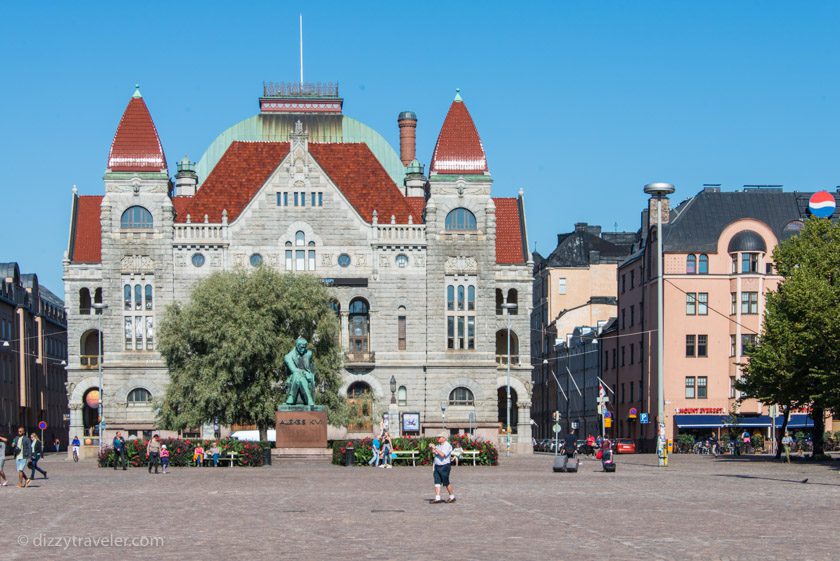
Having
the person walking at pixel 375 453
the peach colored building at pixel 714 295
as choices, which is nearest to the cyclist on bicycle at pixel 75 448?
the person walking at pixel 375 453

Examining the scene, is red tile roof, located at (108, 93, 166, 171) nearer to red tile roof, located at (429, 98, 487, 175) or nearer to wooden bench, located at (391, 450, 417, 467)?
red tile roof, located at (429, 98, 487, 175)

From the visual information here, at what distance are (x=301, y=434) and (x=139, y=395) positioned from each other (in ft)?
122

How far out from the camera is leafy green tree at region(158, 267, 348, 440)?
84.8 m

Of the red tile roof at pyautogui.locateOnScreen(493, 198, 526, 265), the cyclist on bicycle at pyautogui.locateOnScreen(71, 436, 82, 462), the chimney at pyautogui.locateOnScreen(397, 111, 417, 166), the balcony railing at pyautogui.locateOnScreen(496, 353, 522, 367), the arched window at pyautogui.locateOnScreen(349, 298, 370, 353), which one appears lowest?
the cyclist on bicycle at pyautogui.locateOnScreen(71, 436, 82, 462)

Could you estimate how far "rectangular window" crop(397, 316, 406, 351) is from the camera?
108000mm

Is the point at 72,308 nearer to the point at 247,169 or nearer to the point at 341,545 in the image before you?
the point at 247,169

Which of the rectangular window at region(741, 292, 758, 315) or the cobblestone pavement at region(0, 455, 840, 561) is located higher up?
the rectangular window at region(741, 292, 758, 315)

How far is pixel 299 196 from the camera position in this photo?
10800cm

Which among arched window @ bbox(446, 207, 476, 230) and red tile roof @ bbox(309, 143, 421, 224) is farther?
red tile roof @ bbox(309, 143, 421, 224)

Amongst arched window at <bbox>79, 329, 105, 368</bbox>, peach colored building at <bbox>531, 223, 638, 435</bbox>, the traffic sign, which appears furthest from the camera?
peach colored building at <bbox>531, 223, 638, 435</bbox>

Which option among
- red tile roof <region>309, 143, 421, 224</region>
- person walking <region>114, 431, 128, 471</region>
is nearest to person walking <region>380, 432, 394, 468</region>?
person walking <region>114, 431, 128, 471</region>

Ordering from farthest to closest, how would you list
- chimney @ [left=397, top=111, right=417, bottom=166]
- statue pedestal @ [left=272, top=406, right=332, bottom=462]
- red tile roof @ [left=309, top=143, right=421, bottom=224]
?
1. chimney @ [left=397, top=111, right=417, bottom=166]
2. red tile roof @ [left=309, top=143, right=421, bottom=224]
3. statue pedestal @ [left=272, top=406, right=332, bottom=462]

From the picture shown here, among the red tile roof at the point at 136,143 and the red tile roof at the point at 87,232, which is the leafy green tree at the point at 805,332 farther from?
the red tile roof at the point at 87,232

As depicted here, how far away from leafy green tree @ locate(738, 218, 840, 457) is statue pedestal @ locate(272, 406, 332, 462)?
2060 centimetres
